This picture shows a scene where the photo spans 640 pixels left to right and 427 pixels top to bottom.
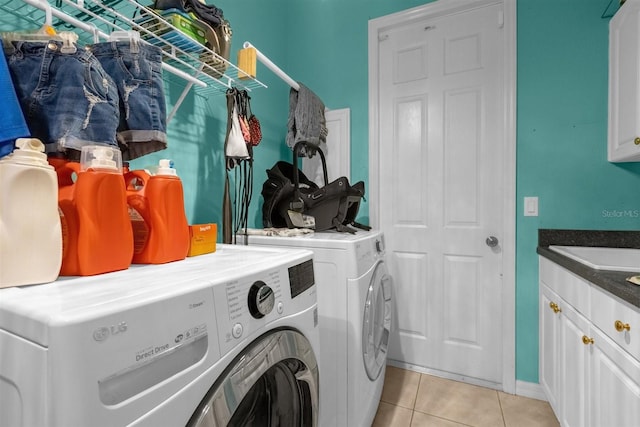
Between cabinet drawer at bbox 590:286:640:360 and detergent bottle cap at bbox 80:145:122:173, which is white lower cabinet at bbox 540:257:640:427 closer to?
cabinet drawer at bbox 590:286:640:360

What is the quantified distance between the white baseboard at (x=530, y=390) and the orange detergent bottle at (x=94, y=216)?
7.20 ft

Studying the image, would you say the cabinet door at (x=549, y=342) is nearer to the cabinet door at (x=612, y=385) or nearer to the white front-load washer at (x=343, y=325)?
the cabinet door at (x=612, y=385)

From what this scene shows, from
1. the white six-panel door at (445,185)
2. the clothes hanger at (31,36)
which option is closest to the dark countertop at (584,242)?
the white six-panel door at (445,185)

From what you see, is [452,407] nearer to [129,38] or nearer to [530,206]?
[530,206]

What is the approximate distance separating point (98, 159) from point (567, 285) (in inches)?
69.2

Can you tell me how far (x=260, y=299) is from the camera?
2.15 ft

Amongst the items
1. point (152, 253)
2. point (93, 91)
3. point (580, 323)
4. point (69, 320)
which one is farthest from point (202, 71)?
point (580, 323)

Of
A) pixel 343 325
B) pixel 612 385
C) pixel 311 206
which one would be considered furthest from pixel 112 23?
pixel 612 385

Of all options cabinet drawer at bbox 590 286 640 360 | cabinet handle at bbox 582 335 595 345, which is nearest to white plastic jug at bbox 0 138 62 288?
cabinet drawer at bbox 590 286 640 360

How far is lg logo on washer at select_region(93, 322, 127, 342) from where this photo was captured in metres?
0.40

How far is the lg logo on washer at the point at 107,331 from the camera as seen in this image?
0.40m

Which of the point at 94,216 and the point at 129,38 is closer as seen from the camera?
the point at 94,216

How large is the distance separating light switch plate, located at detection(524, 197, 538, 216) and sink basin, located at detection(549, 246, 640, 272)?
224 mm

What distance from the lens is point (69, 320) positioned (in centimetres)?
38
